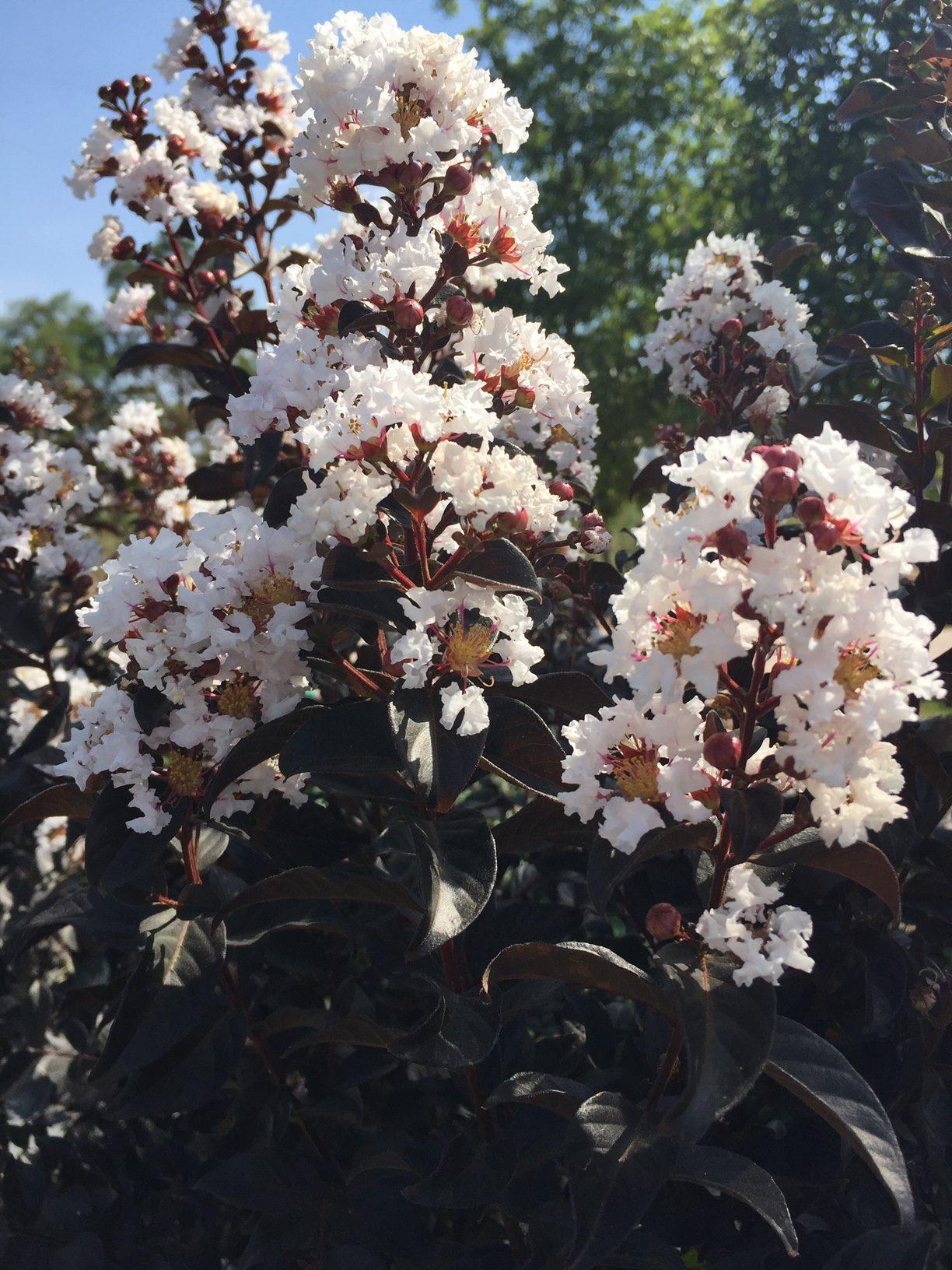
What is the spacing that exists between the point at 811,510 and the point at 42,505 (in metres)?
2.13

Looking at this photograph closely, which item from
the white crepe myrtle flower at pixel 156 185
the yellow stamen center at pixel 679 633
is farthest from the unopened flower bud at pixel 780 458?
the white crepe myrtle flower at pixel 156 185

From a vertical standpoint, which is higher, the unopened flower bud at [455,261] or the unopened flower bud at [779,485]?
the unopened flower bud at [455,261]

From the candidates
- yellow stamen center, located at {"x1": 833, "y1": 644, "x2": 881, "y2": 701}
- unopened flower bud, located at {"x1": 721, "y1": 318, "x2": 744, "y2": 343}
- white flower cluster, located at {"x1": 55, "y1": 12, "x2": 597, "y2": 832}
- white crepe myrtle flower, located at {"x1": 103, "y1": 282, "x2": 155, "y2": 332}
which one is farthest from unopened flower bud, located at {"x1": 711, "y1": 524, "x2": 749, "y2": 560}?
white crepe myrtle flower, located at {"x1": 103, "y1": 282, "x2": 155, "y2": 332}

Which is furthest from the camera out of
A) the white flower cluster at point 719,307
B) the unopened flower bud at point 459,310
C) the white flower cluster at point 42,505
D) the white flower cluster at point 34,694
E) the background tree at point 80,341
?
the background tree at point 80,341

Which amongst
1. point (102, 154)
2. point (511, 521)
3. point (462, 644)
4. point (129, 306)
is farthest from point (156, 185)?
point (462, 644)

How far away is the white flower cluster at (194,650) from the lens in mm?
1415

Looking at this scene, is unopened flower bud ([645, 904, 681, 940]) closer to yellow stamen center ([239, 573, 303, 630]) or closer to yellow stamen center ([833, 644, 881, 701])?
yellow stamen center ([833, 644, 881, 701])

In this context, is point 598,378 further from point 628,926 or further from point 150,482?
point 628,926

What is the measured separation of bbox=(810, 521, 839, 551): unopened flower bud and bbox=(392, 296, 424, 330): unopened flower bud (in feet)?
2.39

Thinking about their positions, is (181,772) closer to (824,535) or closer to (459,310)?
(459,310)

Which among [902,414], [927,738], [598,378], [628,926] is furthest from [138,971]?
[598,378]

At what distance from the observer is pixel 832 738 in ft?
3.34

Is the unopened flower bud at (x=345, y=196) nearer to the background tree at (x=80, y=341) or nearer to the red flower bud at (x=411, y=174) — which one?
the red flower bud at (x=411, y=174)

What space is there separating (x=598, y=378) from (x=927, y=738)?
670 cm
